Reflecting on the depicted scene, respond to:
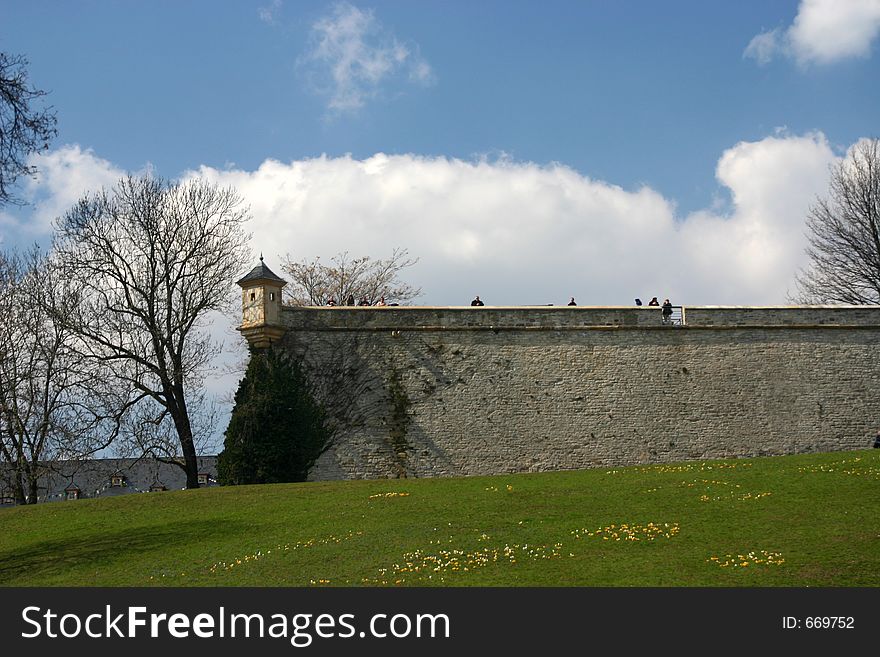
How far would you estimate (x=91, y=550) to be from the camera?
19000 millimetres

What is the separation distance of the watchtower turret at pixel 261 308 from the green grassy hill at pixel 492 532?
20.0 feet

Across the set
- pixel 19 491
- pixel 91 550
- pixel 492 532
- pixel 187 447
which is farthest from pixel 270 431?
pixel 492 532

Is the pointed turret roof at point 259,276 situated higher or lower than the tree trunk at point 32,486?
higher

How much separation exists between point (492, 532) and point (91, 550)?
721 centimetres

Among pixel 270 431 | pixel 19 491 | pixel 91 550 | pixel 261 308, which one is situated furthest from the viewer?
pixel 19 491

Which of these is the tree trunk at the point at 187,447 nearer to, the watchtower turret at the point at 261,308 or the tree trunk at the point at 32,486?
the watchtower turret at the point at 261,308

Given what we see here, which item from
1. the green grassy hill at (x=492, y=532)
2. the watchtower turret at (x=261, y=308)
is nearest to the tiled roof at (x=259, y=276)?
the watchtower turret at (x=261, y=308)

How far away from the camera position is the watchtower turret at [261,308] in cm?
2953

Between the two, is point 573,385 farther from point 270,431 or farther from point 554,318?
point 270,431

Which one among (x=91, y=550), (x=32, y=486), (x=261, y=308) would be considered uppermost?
(x=261, y=308)

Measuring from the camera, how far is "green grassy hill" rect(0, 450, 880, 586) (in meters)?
14.8

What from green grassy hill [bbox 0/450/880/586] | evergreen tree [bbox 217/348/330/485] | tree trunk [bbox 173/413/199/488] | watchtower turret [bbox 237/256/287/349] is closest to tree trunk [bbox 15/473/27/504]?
tree trunk [bbox 173/413/199/488]
